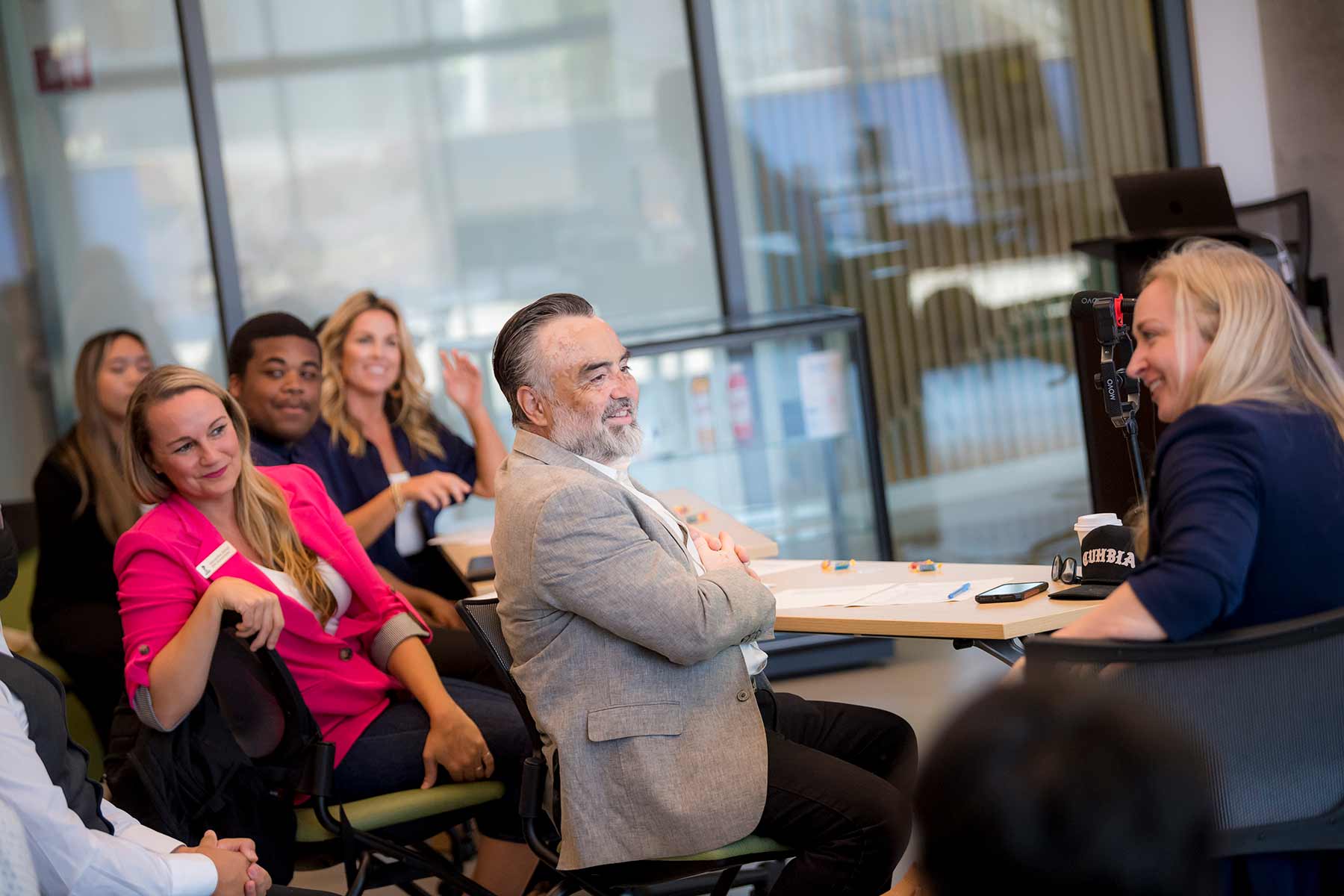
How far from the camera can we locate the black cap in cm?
239

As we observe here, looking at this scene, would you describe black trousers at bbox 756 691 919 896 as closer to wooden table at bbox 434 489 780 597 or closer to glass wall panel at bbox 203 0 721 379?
wooden table at bbox 434 489 780 597

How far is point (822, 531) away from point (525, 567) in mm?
3373

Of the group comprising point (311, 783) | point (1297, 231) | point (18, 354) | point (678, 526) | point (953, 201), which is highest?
point (953, 201)

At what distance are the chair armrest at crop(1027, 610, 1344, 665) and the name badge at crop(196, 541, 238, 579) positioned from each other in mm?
1610

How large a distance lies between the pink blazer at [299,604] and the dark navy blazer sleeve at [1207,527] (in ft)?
5.24

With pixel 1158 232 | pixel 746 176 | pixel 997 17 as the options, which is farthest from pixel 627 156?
pixel 1158 232

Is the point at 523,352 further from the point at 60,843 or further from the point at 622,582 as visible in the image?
the point at 60,843

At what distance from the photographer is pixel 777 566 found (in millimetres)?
3119

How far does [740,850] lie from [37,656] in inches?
101

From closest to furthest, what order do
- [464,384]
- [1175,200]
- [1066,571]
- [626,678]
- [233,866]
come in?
1. [233,866]
2. [626,678]
3. [1066,571]
4. [464,384]
5. [1175,200]

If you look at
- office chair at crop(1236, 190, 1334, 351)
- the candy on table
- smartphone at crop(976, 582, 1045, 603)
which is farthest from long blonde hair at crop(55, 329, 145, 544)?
office chair at crop(1236, 190, 1334, 351)

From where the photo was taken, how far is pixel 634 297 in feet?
18.6

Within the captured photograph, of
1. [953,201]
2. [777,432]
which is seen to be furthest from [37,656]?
[953,201]

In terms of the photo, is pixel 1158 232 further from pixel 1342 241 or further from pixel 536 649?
pixel 536 649
